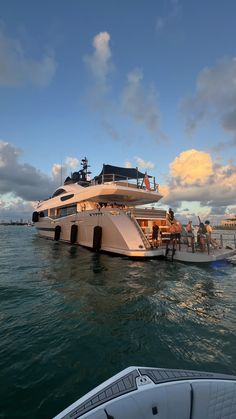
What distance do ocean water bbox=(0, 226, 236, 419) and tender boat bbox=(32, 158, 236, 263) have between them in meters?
3.30

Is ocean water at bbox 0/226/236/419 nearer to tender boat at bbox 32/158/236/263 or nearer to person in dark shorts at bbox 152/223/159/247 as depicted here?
tender boat at bbox 32/158/236/263

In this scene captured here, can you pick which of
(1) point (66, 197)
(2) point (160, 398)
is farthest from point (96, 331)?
(1) point (66, 197)

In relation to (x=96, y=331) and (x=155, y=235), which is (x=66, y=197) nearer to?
(x=155, y=235)

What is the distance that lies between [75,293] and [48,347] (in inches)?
110

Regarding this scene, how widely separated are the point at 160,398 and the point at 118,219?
10.2 meters

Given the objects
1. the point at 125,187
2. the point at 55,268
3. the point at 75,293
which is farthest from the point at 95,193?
the point at 75,293

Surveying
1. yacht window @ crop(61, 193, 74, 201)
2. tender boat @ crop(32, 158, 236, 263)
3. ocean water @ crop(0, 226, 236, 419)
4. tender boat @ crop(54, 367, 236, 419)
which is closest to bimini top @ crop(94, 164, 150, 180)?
tender boat @ crop(32, 158, 236, 263)

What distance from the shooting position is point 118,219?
1212 cm

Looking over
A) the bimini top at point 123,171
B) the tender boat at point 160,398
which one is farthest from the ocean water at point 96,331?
the bimini top at point 123,171

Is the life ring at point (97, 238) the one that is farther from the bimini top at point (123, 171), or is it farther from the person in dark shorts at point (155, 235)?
the bimini top at point (123, 171)

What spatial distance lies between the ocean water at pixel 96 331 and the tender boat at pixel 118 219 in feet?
10.8

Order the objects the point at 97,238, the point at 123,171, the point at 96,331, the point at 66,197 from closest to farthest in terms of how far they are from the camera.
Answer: the point at 96,331 → the point at 97,238 → the point at 123,171 → the point at 66,197

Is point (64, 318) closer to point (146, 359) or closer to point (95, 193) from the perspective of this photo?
point (146, 359)

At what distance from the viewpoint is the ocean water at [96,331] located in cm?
295
